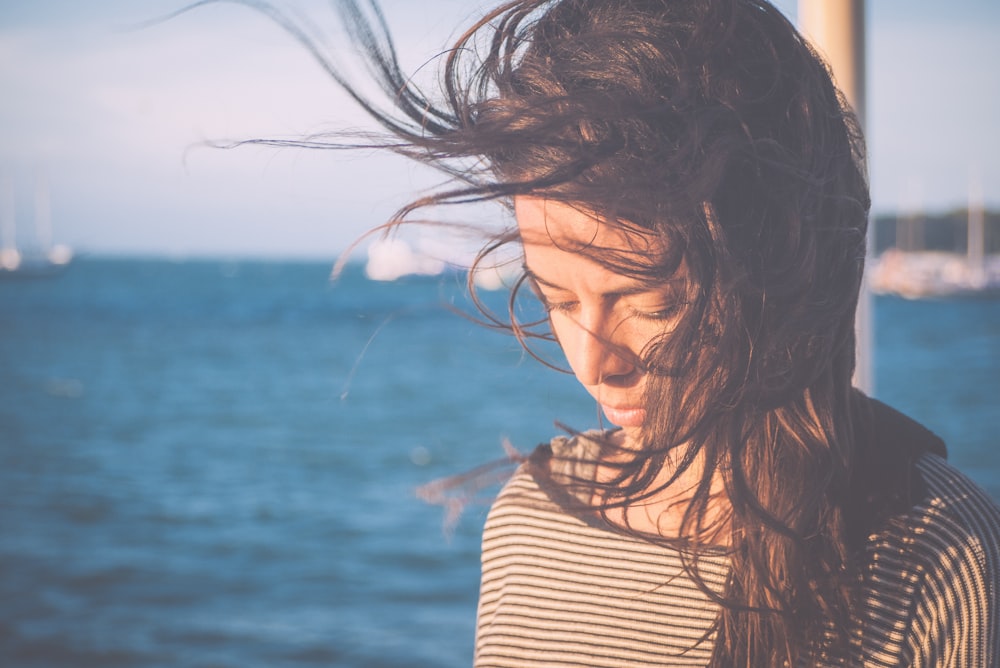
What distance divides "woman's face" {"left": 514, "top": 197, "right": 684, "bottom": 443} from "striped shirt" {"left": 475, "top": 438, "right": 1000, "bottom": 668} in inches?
11.8

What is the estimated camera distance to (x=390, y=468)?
15750 millimetres

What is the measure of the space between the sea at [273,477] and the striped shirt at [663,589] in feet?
0.49

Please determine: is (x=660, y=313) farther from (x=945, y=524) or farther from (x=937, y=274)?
(x=937, y=274)

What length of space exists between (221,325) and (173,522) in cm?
3144

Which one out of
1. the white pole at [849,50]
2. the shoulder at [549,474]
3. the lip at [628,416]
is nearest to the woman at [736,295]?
the lip at [628,416]

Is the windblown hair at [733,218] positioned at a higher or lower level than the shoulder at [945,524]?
higher

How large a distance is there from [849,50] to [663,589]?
1.07 meters

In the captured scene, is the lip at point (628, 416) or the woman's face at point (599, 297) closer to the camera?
the woman's face at point (599, 297)

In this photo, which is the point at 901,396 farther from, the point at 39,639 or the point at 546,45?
the point at 546,45

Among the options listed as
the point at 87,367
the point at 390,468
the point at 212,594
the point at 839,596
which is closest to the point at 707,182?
the point at 839,596

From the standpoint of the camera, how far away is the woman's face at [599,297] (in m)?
1.18

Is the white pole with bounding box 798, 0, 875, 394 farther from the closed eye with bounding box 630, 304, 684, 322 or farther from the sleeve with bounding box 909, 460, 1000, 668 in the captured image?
the closed eye with bounding box 630, 304, 684, 322

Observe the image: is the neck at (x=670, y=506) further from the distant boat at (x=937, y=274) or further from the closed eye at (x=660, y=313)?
the distant boat at (x=937, y=274)

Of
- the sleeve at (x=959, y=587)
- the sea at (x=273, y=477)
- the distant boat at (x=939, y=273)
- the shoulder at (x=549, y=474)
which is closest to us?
the sleeve at (x=959, y=587)
